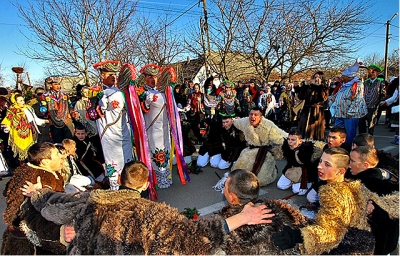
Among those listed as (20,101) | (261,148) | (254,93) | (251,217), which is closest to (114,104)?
(261,148)

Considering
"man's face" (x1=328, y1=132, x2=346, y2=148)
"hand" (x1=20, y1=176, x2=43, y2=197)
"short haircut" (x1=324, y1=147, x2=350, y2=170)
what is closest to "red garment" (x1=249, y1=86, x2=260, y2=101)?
"man's face" (x1=328, y1=132, x2=346, y2=148)

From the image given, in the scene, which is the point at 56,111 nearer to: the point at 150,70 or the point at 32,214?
the point at 150,70

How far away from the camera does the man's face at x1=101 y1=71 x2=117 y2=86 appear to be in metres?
4.16

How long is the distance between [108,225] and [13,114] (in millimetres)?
5075

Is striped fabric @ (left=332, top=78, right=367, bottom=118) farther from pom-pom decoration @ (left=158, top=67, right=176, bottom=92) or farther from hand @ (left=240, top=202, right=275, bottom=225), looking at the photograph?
hand @ (left=240, top=202, right=275, bottom=225)

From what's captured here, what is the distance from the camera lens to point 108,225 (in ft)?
5.30

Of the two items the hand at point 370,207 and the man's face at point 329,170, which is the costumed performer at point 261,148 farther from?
the hand at point 370,207

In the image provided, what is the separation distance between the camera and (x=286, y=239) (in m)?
1.61

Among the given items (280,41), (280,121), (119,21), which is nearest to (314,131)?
(280,121)

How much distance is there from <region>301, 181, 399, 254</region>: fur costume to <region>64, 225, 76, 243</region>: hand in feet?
4.42

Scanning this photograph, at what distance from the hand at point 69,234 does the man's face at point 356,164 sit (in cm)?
247

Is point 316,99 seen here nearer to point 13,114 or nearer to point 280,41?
point 280,41

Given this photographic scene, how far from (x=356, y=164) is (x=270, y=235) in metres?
1.67

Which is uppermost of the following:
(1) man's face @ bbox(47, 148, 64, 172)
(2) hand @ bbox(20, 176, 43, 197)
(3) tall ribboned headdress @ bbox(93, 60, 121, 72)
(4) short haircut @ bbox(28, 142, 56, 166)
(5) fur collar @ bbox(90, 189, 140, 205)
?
(3) tall ribboned headdress @ bbox(93, 60, 121, 72)
